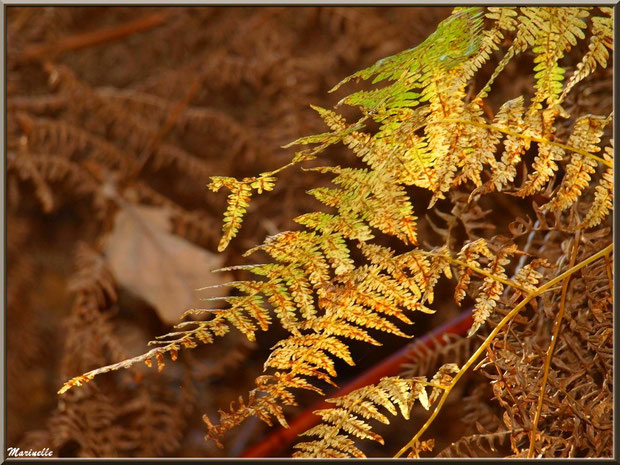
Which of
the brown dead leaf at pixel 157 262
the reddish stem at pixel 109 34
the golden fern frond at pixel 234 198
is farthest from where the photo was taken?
the reddish stem at pixel 109 34

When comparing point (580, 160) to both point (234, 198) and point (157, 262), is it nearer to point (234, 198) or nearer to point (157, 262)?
point (234, 198)

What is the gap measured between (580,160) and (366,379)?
320 mm

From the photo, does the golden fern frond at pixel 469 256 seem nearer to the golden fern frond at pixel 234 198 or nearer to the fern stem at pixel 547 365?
the fern stem at pixel 547 365

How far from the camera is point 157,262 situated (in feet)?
3.51

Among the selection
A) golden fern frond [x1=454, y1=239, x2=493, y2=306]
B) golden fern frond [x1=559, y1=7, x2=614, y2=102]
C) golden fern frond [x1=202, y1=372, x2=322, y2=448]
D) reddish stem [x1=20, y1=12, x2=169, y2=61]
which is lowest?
golden fern frond [x1=202, y1=372, x2=322, y2=448]

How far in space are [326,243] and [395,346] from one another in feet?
0.95

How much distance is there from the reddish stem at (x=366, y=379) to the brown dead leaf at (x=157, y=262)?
298 mm

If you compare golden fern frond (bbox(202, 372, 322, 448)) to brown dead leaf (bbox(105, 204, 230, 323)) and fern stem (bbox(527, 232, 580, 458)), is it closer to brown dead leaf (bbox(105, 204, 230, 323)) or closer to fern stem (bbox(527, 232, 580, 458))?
fern stem (bbox(527, 232, 580, 458))

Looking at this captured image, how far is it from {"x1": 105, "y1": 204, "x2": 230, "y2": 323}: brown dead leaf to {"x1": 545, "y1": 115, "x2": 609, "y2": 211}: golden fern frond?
22.0 inches

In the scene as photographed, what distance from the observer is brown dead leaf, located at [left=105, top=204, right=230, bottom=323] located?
101 cm

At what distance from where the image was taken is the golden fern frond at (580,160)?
56 centimetres

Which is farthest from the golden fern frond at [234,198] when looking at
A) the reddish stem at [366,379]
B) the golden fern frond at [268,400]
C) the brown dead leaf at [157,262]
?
the brown dead leaf at [157,262]

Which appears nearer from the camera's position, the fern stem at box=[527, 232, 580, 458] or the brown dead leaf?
the fern stem at box=[527, 232, 580, 458]

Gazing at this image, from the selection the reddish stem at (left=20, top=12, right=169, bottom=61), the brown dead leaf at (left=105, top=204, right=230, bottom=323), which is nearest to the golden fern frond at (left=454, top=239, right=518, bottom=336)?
the brown dead leaf at (left=105, top=204, right=230, bottom=323)
